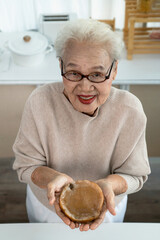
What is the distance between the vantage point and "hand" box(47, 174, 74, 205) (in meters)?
1.03

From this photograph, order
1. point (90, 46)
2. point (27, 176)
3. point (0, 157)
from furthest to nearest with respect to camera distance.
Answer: point (0, 157)
point (27, 176)
point (90, 46)

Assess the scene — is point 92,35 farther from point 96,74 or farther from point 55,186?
point 55,186

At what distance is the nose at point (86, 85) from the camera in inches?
43.5

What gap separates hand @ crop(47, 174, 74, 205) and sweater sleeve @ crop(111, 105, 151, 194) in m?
0.30

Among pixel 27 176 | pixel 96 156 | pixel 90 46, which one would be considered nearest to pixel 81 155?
pixel 96 156

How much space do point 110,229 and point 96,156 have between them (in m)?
0.32

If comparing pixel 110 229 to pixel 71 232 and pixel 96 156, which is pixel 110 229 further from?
pixel 96 156

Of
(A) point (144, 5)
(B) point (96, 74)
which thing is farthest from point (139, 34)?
(B) point (96, 74)

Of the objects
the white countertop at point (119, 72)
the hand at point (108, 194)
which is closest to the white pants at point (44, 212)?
the hand at point (108, 194)

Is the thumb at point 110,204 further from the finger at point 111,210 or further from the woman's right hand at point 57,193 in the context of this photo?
the woman's right hand at point 57,193

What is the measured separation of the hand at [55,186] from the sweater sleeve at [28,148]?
0.73 ft

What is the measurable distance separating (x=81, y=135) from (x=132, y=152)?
23 cm

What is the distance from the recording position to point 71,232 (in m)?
1.17

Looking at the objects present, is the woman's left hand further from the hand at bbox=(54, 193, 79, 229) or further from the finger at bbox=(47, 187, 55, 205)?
the finger at bbox=(47, 187, 55, 205)
